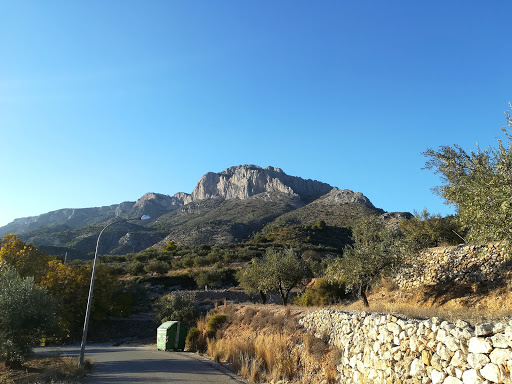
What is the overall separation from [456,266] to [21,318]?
2544 centimetres

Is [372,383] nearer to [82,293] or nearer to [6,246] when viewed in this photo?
[82,293]

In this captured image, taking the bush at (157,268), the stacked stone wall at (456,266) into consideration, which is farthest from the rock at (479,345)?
the bush at (157,268)

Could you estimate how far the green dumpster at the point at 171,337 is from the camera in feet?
84.1

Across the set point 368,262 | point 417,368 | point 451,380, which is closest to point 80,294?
A: point 368,262

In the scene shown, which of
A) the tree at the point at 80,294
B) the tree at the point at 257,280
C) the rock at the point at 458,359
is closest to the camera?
the rock at the point at 458,359

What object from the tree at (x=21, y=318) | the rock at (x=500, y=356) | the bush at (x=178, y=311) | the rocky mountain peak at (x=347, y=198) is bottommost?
the bush at (x=178, y=311)

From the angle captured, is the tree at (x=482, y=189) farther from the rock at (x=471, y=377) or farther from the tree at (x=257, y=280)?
the tree at (x=257, y=280)

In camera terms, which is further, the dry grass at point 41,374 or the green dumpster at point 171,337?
the green dumpster at point 171,337

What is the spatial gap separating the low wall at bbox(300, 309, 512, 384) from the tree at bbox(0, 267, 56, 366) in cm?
1588

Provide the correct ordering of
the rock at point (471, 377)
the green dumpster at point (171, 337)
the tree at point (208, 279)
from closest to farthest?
the rock at point (471, 377), the green dumpster at point (171, 337), the tree at point (208, 279)

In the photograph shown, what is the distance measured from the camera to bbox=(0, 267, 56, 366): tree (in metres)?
17.5

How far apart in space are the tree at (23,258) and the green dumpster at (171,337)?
1923cm

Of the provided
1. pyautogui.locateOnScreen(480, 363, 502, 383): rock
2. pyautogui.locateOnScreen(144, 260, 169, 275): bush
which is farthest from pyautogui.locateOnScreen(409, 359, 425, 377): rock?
pyautogui.locateOnScreen(144, 260, 169, 275): bush

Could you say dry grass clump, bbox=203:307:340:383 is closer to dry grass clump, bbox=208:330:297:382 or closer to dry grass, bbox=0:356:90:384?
dry grass clump, bbox=208:330:297:382
